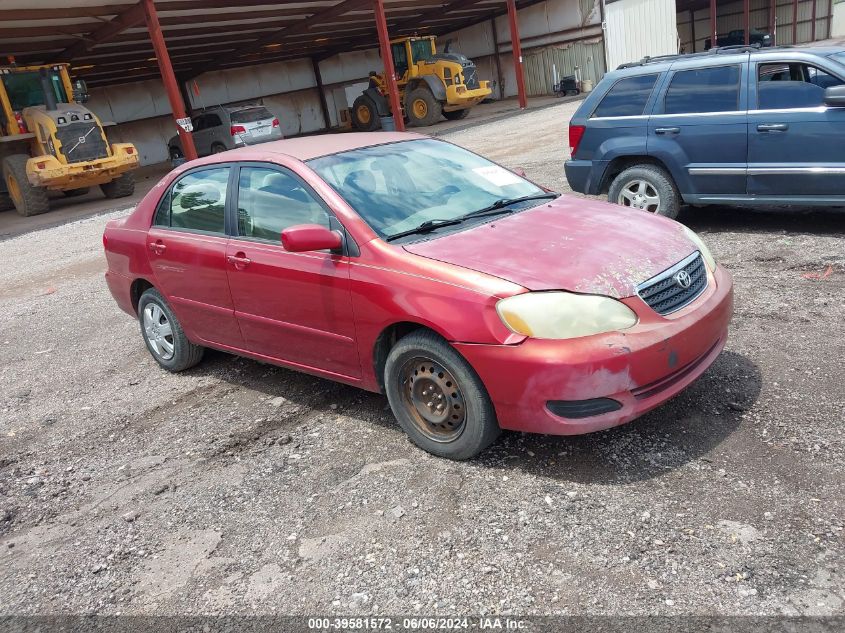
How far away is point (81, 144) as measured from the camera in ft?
53.0

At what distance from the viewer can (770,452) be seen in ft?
10.6

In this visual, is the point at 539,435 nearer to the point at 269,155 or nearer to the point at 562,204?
the point at 562,204

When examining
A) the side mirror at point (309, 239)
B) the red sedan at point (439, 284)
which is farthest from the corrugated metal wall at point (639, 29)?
the side mirror at point (309, 239)

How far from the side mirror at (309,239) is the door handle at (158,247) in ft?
5.61

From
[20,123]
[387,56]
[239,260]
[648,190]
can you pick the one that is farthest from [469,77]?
[239,260]

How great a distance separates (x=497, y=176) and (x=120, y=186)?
1589cm

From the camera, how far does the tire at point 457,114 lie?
26.2 meters

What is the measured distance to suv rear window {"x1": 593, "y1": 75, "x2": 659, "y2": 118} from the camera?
692 centimetres

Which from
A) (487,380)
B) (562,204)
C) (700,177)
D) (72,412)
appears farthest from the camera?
(700,177)

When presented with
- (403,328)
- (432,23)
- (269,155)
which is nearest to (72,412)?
(269,155)

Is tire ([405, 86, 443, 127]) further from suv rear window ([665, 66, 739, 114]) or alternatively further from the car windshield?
the car windshield

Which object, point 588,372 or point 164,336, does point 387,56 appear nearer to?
point 164,336

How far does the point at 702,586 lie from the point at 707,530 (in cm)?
33

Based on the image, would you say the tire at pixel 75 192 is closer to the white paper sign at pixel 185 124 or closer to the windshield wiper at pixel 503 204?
the white paper sign at pixel 185 124
